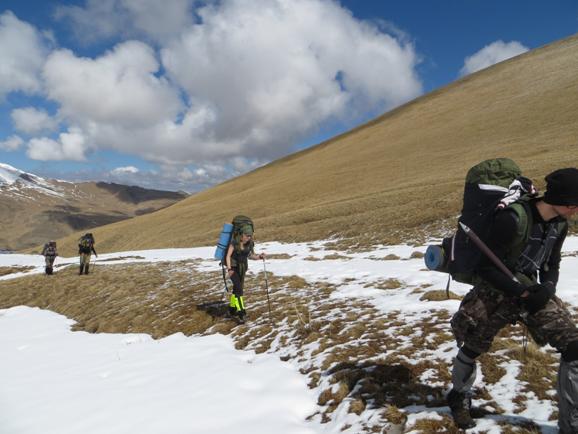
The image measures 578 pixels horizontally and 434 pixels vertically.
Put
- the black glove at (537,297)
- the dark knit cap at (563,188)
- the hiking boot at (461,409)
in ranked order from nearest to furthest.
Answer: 1. the dark knit cap at (563,188)
2. the black glove at (537,297)
3. the hiking boot at (461,409)

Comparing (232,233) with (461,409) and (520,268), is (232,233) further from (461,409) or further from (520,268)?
(520,268)

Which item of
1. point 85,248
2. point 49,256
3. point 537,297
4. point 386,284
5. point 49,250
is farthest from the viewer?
point 49,250

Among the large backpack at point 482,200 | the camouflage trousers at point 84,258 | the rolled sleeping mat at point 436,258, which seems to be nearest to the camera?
the large backpack at point 482,200

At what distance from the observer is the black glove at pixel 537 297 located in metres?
3.74

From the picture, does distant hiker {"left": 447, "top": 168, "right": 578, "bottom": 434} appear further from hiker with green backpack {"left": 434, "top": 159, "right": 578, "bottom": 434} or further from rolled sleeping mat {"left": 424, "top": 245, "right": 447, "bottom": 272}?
rolled sleeping mat {"left": 424, "top": 245, "right": 447, "bottom": 272}

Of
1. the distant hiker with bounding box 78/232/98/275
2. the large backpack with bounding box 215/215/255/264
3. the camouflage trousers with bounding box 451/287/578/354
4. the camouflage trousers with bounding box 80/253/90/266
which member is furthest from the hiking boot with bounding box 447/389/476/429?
the camouflage trousers with bounding box 80/253/90/266

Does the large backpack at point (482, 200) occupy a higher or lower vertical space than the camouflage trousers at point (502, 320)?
higher

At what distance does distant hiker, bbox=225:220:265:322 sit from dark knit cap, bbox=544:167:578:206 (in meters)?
8.04

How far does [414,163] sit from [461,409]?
65.7 meters

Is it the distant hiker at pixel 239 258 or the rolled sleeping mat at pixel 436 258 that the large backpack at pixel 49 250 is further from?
the rolled sleeping mat at pixel 436 258

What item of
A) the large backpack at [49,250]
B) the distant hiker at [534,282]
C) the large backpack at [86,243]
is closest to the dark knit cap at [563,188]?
the distant hiker at [534,282]

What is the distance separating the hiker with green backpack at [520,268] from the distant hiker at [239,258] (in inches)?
283

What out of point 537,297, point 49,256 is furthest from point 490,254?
point 49,256

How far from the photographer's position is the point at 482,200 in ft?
13.4
